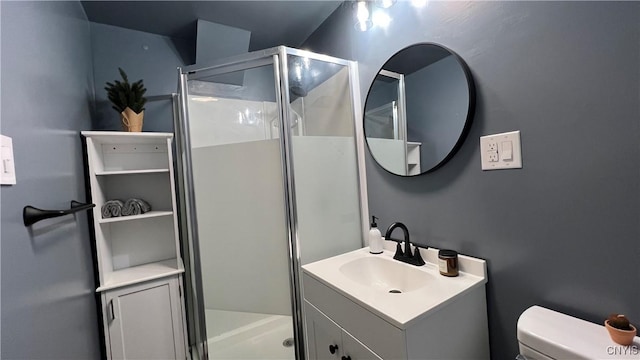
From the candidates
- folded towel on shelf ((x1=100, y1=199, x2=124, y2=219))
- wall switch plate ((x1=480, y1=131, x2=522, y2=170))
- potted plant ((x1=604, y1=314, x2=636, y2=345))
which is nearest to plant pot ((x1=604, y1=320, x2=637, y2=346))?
potted plant ((x1=604, y1=314, x2=636, y2=345))

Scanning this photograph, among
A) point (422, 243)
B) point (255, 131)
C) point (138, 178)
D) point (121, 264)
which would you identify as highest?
point (255, 131)

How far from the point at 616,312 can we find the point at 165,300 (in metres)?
2.05

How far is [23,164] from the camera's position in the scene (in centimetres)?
79

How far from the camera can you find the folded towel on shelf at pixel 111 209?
5.23ft

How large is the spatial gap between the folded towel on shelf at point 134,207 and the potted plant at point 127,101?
0.48 meters

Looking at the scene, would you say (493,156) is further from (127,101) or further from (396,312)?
(127,101)

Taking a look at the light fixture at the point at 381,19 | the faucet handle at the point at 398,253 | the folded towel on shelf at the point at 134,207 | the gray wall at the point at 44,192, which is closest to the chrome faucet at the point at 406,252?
the faucet handle at the point at 398,253

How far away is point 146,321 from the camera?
1554 mm

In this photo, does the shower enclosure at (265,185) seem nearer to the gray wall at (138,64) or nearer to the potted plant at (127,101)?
the potted plant at (127,101)

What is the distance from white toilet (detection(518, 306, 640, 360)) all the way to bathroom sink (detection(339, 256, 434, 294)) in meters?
0.38

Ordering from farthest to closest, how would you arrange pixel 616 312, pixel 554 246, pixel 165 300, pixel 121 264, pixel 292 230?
1. pixel 121 264
2. pixel 165 300
3. pixel 292 230
4. pixel 554 246
5. pixel 616 312

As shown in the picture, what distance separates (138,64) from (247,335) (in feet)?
7.04

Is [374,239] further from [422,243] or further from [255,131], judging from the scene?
[255,131]

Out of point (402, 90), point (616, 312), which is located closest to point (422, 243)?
point (616, 312)
